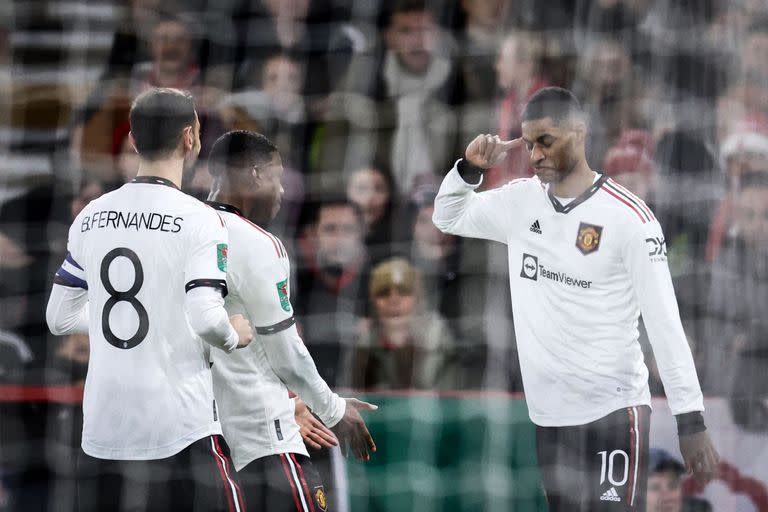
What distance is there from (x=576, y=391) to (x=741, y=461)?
93cm

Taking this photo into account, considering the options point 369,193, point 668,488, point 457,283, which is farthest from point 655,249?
point 369,193

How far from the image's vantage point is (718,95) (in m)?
5.91

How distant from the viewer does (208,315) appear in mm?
3264

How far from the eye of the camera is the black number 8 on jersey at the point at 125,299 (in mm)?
3389

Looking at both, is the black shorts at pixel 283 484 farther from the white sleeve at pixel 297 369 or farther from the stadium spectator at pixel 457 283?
the stadium spectator at pixel 457 283

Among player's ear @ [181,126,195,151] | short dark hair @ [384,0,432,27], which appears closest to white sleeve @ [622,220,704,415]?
player's ear @ [181,126,195,151]

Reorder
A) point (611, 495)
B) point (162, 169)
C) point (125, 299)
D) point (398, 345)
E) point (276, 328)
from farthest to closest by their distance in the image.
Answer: point (398, 345), point (611, 495), point (276, 328), point (162, 169), point (125, 299)

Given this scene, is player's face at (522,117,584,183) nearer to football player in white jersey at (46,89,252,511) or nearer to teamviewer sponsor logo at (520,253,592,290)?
teamviewer sponsor logo at (520,253,592,290)

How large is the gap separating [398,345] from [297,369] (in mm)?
1409

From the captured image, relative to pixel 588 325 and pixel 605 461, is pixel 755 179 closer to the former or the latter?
pixel 588 325

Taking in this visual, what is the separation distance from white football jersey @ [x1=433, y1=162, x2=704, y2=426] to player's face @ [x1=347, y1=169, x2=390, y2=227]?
1.64 m

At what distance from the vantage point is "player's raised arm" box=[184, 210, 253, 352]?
328 cm

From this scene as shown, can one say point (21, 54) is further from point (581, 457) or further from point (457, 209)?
point (581, 457)

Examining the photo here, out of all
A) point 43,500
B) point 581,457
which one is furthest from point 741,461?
point 43,500
